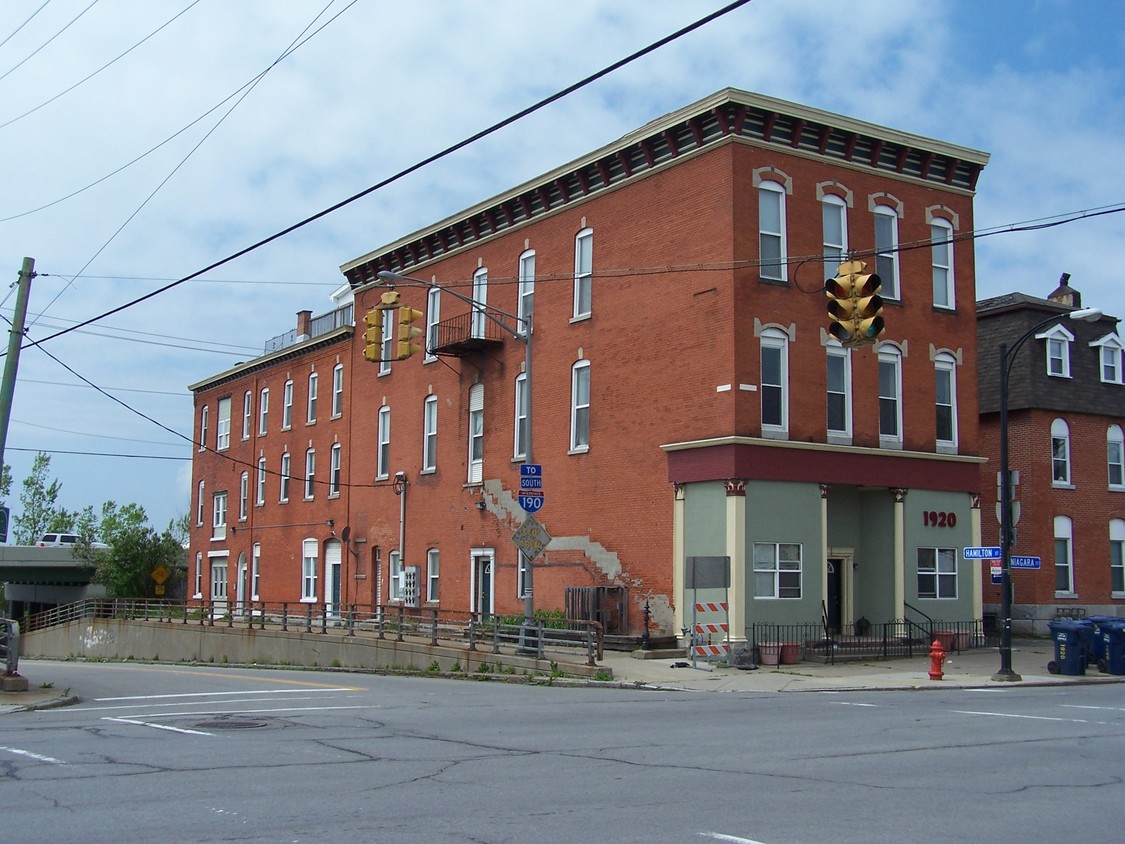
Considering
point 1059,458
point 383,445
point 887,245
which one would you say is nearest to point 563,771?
point 887,245

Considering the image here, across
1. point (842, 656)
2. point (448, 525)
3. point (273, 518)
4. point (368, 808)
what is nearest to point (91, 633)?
point (273, 518)

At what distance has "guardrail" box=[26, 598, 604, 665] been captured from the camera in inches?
1022

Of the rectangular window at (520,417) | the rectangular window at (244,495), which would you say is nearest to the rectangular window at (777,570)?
the rectangular window at (520,417)

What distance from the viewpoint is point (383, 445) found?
44281 mm

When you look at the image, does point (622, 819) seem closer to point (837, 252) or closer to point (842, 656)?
point (842, 656)

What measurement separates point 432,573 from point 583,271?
12.4 meters

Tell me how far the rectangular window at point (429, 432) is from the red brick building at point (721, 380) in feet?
2.21

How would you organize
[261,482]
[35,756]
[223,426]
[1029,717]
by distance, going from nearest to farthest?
[35,756], [1029,717], [261,482], [223,426]

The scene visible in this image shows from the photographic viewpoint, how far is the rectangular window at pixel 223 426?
59.3 metres

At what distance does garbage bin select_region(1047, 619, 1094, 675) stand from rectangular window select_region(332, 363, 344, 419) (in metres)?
29.9

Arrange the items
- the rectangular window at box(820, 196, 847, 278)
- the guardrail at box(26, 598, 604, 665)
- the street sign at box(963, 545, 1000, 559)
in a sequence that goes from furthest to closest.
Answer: the rectangular window at box(820, 196, 847, 278), the street sign at box(963, 545, 1000, 559), the guardrail at box(26, 598, 604, 665)

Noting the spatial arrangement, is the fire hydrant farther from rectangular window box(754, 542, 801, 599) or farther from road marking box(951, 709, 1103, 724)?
road marking box(951, 709, 1103, 724)

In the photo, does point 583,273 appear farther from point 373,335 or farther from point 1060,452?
point 1060,452

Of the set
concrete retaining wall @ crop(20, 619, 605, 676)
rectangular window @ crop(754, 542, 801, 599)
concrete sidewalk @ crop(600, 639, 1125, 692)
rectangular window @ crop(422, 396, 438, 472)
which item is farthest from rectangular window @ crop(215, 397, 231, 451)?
rectangular window @ crop(754, 542, 801, 599)
